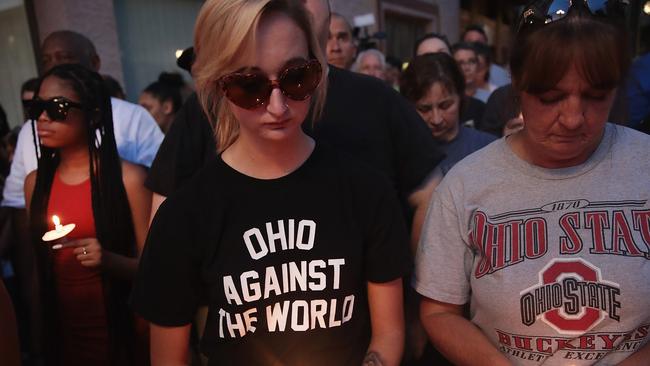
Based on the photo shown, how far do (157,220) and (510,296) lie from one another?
94 cm

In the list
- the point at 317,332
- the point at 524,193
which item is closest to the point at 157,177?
the point at 317,332

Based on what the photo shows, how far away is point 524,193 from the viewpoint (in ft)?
4.35

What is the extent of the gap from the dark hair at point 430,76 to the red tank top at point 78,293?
1738 mm

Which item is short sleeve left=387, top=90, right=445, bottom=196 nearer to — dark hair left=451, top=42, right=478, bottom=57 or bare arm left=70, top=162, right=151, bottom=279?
bare arm left=70, top=162, right=151, bottom=279

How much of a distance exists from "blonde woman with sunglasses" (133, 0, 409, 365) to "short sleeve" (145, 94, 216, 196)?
40cm

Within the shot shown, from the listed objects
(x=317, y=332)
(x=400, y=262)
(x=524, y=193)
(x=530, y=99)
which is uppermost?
(x=530, y=99)

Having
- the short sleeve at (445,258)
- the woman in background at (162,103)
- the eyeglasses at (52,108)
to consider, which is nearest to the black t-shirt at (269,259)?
the short sleeve at (445,258)

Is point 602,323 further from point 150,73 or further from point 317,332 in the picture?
point 150,73

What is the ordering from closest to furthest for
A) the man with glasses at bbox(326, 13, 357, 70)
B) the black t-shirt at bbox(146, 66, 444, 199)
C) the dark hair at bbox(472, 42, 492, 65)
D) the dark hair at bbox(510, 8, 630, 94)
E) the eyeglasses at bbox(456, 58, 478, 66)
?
1. the dark hair at bbox(510, 8, 630, 94)
2. the black t-shirt at bbox(146, 66, 444, 199)
3. the man with glasses at bbox(326, 13, 357, 70)
4. the eyeglasses at bbox(456, 58, 478, 66)
5. the dark hair at bbox(472, 42, 492, 65)

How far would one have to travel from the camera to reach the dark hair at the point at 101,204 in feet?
7.11

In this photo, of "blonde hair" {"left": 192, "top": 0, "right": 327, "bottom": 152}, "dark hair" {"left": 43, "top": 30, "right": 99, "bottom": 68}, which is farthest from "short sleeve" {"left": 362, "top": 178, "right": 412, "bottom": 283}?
"dark hair" {"left": 43, "top": 30, "right": 99, "bottom": 68}

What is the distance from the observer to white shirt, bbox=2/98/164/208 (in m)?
2.79

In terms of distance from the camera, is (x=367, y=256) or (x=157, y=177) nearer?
(x=367, y=256)

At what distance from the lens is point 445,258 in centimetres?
140
